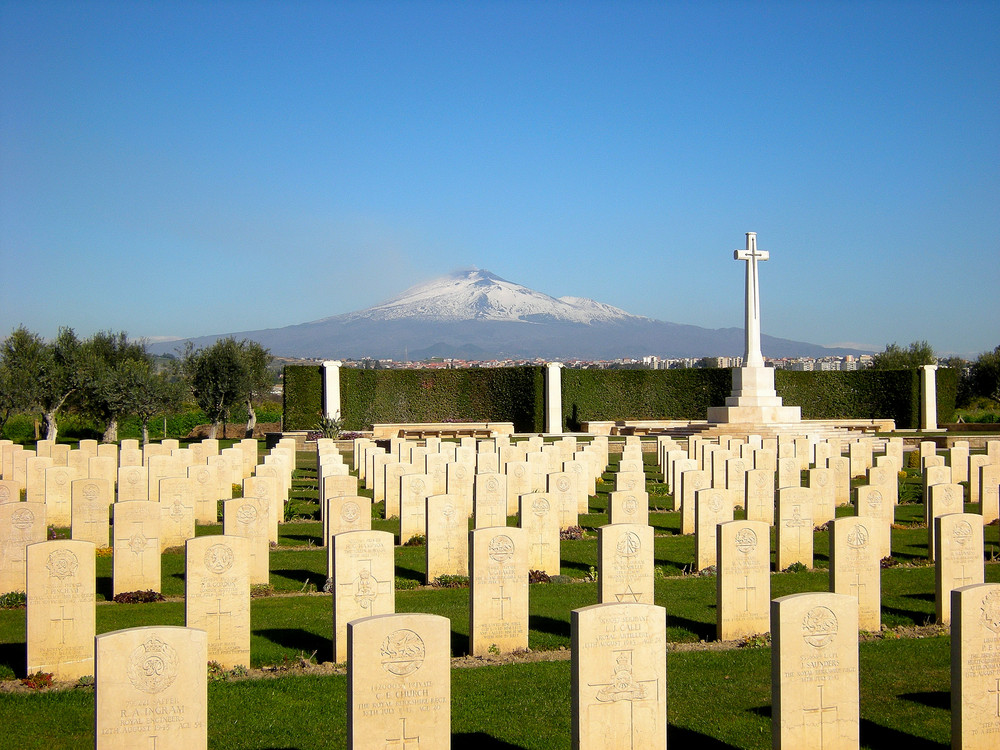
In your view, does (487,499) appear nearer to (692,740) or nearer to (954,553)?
(954,553)

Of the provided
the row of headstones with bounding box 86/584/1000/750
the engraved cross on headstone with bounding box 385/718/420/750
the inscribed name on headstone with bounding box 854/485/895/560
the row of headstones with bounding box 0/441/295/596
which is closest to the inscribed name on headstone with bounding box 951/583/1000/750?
the row of headstones with bounding box 86/584/1000/750

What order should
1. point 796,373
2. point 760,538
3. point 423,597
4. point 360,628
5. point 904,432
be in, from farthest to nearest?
point 796,373 → point 904,432 → point 423,597 → point 760,538 → point 360,628

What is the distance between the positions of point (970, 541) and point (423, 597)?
535 centimetres

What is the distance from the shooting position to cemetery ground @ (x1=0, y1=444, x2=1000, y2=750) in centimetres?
574

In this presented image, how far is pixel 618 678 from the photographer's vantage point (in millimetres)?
5004

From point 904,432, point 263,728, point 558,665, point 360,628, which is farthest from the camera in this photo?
point 904,432

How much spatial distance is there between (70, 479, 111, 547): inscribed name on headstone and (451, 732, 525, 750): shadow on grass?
7.17m

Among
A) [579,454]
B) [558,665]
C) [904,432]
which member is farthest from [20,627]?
[904,432]

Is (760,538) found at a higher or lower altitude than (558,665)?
higher

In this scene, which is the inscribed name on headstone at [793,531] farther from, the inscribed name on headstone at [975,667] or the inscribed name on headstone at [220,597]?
the inscribed name on headstone at [220,597]

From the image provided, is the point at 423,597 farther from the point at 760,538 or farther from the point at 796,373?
the point at 796,373

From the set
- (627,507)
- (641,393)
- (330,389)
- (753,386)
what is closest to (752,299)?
(753,386)

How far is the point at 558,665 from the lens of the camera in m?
7.17

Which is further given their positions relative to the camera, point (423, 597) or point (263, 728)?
point (423, 597)
